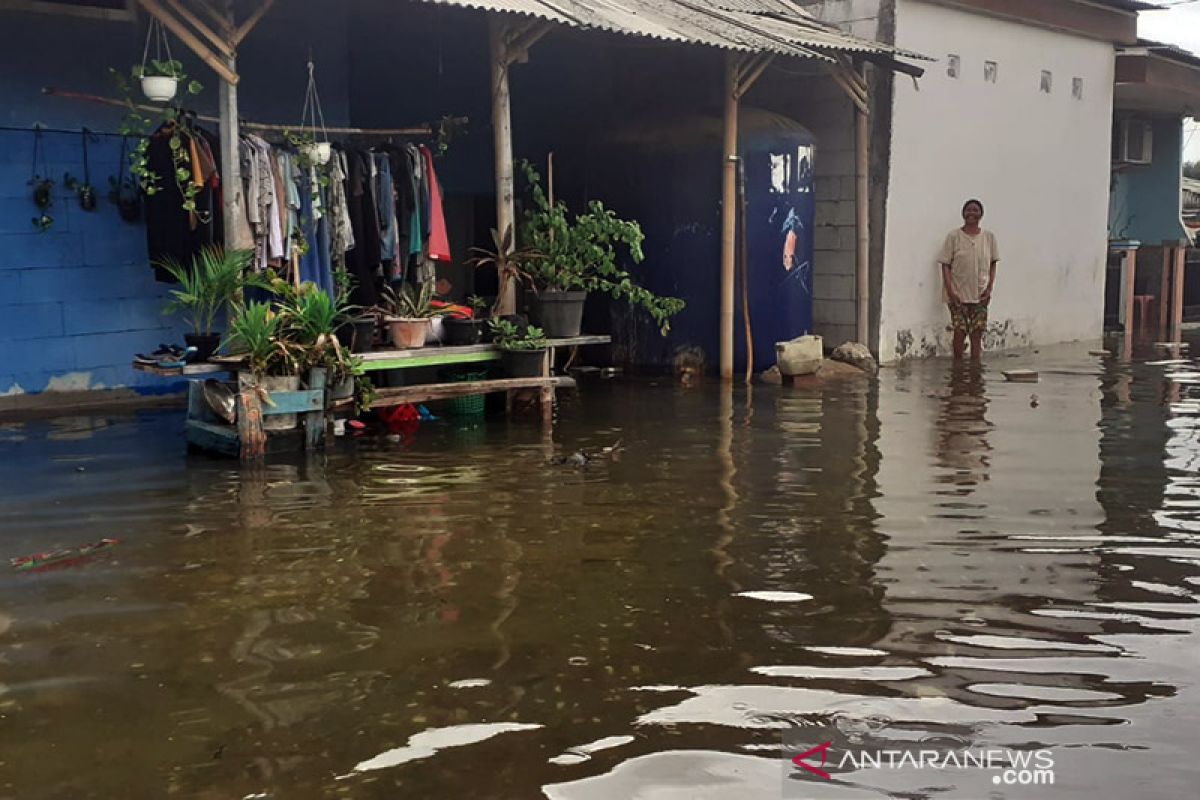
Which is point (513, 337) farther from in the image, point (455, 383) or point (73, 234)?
point (73, 234)

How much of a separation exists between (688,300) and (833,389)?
200 centimetres

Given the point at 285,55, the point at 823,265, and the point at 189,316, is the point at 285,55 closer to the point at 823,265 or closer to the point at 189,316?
the point at 189,316

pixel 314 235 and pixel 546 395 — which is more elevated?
pixel 314 235

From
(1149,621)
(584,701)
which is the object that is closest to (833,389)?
(1149,621)

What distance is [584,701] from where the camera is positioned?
437 centimetres

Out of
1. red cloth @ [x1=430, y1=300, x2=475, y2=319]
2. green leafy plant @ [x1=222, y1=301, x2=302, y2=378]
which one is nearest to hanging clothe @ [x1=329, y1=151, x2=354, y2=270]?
red cloth @ [x1=430, y1=300, x2=475, y2=319]

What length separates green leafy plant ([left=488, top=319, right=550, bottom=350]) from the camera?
1091cm

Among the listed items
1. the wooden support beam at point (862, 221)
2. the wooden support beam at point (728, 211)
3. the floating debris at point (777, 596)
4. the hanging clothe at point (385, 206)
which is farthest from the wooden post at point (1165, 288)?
the floating debris at point (777, 596)

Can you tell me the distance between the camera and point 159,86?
9617 mm

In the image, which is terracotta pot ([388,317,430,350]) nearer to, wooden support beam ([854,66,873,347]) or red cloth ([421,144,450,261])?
red cloth ([421,144,450,261])

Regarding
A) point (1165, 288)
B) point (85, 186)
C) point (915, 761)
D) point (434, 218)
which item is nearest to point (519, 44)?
point (434, 218)

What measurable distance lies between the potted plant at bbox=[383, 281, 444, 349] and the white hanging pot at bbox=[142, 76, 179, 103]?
2.23m

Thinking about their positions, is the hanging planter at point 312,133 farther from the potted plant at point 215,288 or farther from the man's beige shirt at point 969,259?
the man's beige shirt at point 969,259

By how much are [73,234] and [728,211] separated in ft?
20.5
